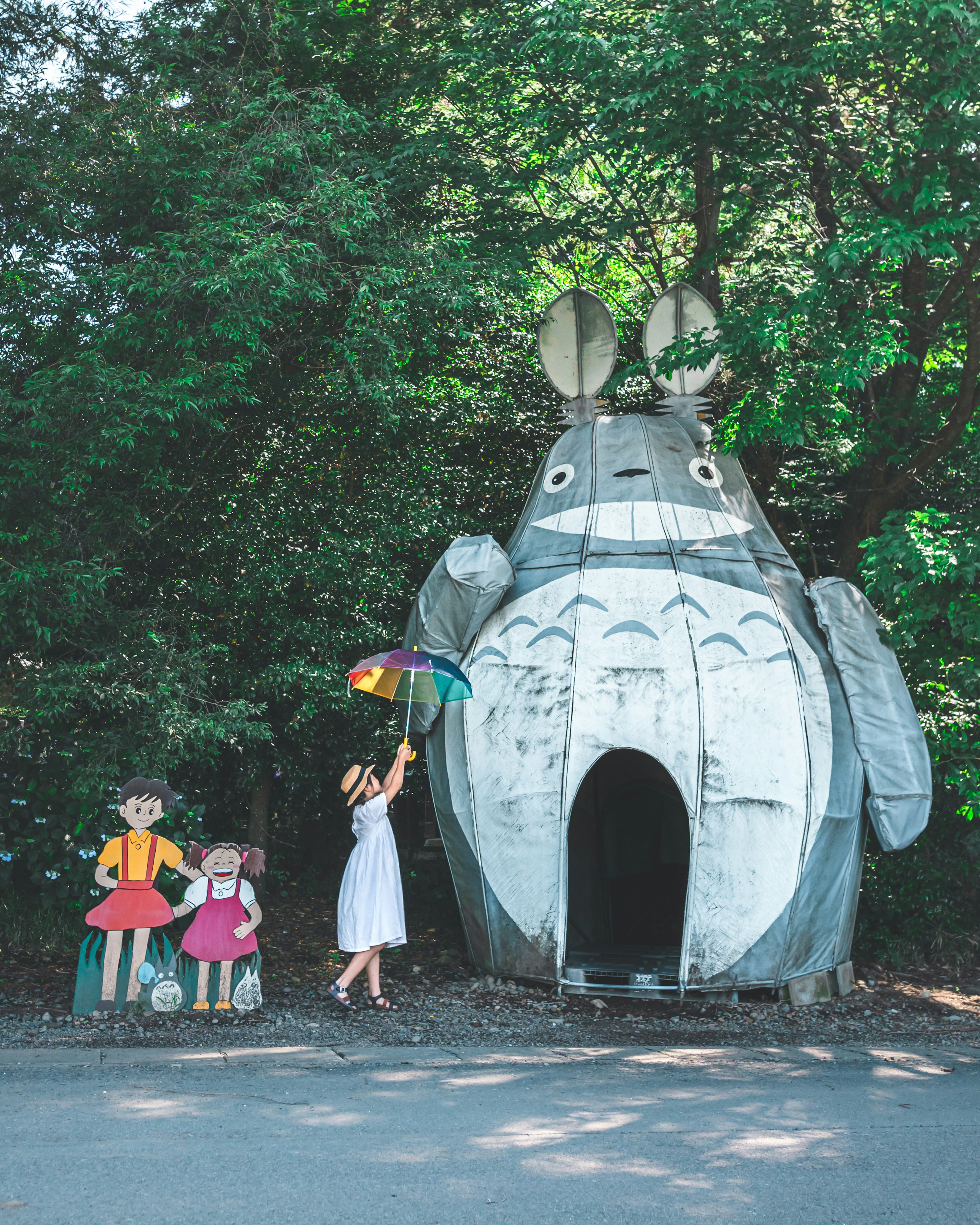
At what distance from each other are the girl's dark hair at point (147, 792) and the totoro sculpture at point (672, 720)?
181 cm

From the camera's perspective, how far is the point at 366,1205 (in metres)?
3.85

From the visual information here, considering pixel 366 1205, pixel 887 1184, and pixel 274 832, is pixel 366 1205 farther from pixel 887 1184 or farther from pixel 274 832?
pixel 274 832

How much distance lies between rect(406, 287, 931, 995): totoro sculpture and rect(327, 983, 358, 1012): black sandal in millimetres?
950

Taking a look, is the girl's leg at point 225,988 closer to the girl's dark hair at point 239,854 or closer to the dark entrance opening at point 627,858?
the girl's dark hair at point 239,854

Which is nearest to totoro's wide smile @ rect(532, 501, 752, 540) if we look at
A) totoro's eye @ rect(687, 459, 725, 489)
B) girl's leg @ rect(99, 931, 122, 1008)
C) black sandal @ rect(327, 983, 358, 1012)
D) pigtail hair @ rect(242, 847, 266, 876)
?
totoro's eye @ rect(687, 459, 725, 489)

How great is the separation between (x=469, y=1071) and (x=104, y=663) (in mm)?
3461

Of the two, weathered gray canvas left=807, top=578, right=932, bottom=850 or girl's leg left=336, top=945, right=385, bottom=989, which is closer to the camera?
girl's leg left=336, top=945, right=385, bottom=989

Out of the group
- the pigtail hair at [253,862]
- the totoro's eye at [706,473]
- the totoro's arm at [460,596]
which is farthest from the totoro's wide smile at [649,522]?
the pigtail hair at [253,862]

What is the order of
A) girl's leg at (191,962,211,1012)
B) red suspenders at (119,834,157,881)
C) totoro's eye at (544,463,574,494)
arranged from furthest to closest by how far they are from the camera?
totoro's eye at (544,463,574,494)
red suspenders at (119,834,157,881)
girl's leg at (191,962,211,1012)

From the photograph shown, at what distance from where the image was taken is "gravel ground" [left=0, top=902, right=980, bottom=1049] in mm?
6309

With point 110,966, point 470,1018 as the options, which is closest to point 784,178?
point 470,1018

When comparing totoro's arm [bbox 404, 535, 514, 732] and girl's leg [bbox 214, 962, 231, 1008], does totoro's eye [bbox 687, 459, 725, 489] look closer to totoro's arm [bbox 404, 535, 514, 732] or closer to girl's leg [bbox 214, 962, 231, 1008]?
totoro's arm [bbox 404, 535, 514, 732]

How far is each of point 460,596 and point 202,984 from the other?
9.57 ft

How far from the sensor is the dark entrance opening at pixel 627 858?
879 cm
